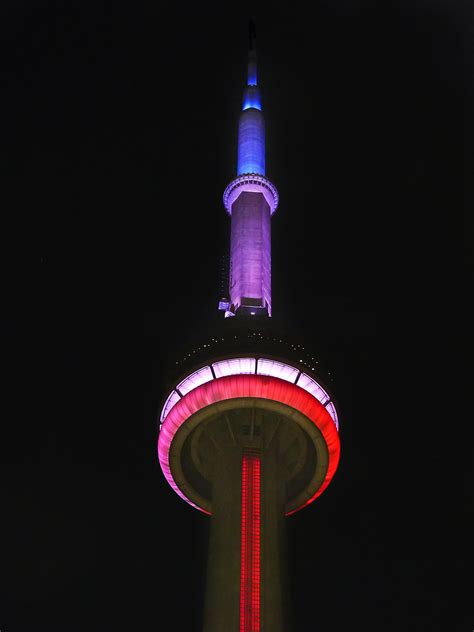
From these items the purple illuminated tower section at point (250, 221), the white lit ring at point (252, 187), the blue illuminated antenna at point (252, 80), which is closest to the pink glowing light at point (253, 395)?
the purple illuminated tower section at point (250, 221)

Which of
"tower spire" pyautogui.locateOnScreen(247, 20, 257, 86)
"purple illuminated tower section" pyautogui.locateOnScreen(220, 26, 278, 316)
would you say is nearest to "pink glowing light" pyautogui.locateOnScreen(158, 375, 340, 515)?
"purple illuminated tower section" pyautogui.locateOnScreen(220, 26, 278, 316)

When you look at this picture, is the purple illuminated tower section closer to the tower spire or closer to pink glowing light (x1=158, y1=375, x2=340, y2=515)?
the tower spire

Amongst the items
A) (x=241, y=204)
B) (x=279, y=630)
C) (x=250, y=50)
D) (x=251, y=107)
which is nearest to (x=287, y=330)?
(x=241, y=204)

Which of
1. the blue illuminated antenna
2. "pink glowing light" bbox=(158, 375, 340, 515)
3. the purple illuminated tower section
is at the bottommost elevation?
"pink glowing light" bbox=(158, 375, 340, 515)

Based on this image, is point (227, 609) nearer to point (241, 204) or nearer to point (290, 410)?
point (290, 410)

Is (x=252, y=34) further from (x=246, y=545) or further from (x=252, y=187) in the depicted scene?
(x=246, y=545)

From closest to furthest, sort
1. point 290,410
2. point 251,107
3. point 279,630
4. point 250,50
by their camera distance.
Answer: point 279,630 < point 290,410 < point 251,107 < point 250,50

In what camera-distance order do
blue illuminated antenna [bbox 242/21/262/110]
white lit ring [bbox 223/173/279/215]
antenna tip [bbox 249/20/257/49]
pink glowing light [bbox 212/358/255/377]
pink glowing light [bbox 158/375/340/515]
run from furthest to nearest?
antenna tip [bbox 249/20/257/49], blue illuminated antenna [bbox 242/21/262/110], white lit ring [bbox 223/173/279/215], pink glowing light [bbox 212/358/255/377], pink glowing light [bbox 158/375/340/515]

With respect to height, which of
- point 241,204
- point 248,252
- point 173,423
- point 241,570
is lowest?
point 241,570
